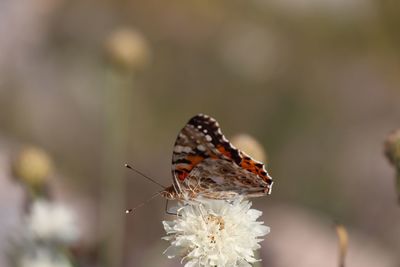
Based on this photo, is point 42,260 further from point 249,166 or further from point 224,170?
point 249,166

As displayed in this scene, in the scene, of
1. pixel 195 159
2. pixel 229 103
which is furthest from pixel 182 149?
pixel 229 103

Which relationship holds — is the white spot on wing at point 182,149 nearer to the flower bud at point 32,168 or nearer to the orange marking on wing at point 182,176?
the orange marking on wing at point 182,176

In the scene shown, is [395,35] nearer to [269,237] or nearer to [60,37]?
[60,37]

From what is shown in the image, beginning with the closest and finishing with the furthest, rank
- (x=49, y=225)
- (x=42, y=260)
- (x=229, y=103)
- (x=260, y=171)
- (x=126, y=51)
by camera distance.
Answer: (x=260, y=171) → (x=42, y=260) → (x=49, y=225) → (x=126, y=51) → (x=229, y=103)

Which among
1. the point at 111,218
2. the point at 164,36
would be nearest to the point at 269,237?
the point at 111,218

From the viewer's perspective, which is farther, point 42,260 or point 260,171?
point 42,260

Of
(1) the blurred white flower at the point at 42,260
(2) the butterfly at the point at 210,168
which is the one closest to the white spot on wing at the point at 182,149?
(2) the butterfly at the point at 210,168
